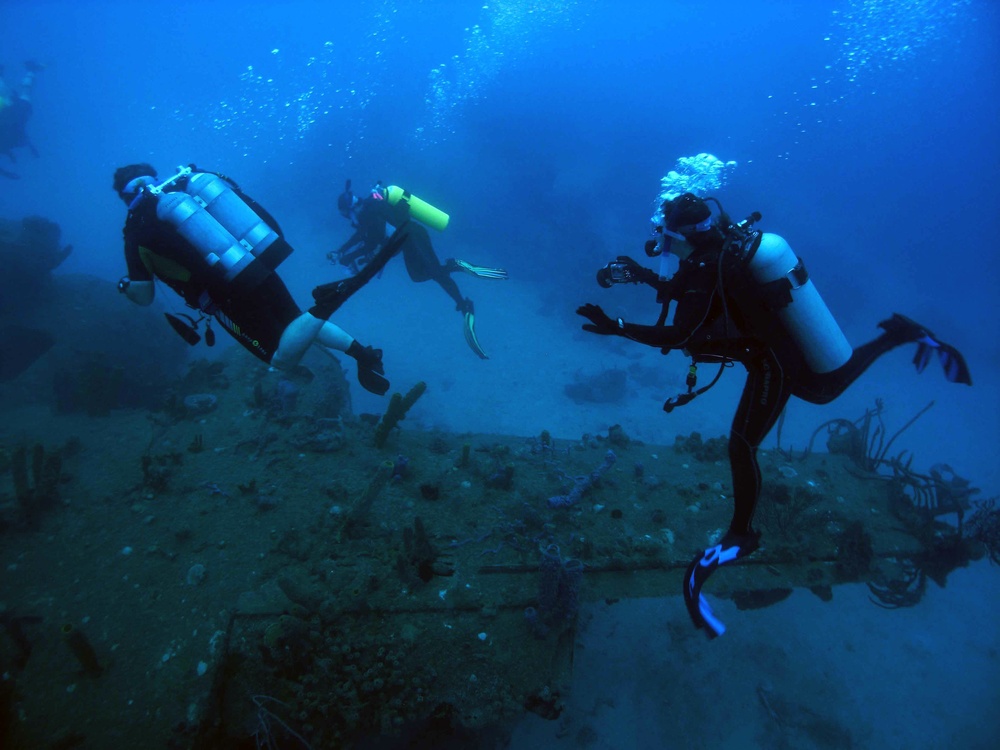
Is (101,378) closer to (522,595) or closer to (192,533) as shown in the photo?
(192,533)

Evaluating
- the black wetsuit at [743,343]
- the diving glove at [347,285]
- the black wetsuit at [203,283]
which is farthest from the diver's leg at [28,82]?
the black wetsuit at [743,343]

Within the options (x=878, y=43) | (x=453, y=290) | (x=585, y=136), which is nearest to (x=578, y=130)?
(x=585, y=136)

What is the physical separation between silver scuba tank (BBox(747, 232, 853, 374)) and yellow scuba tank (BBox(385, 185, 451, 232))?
7.77 meters

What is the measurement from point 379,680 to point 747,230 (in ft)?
15.6

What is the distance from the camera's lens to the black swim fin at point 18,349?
31.4 feet

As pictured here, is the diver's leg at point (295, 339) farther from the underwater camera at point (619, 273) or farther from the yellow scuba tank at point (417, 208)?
the yellow scuba tank at point (417, 208)

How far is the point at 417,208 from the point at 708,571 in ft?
29.4

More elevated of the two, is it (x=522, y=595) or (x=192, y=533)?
(x=522, y=595)

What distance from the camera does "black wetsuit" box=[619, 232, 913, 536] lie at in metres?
3.34

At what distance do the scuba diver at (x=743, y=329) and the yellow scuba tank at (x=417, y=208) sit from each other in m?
7.02

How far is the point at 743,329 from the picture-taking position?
3633mm

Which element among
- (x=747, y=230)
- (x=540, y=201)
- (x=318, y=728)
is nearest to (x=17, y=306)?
(x=318, y=728)

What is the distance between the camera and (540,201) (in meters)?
26.2

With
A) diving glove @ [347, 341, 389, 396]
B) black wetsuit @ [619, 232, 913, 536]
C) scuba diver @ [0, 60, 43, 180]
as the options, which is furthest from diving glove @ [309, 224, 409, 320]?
scuba diver @ [0, 60, 43, 180]
